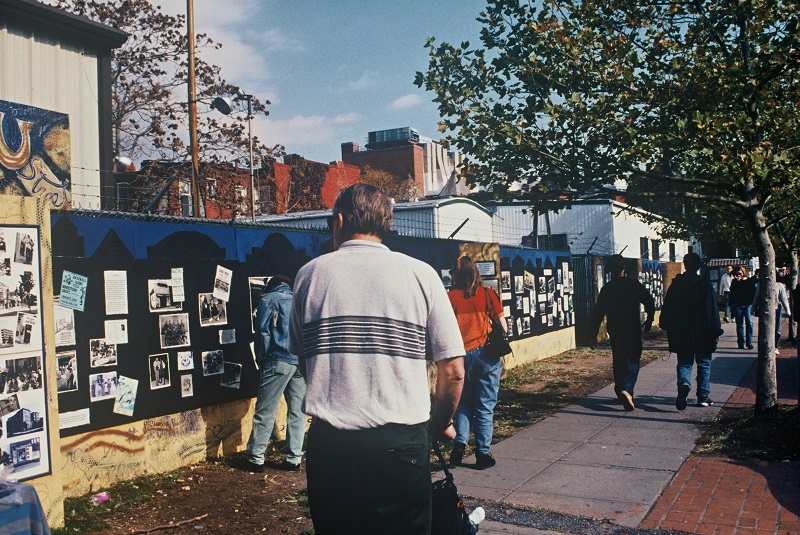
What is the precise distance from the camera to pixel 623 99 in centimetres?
785

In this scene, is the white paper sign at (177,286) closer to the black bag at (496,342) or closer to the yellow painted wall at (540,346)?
the black bag at (496,342)

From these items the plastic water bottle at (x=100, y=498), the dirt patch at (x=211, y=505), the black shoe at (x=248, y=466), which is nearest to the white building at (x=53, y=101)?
the black shoe at (x=248, y=466)

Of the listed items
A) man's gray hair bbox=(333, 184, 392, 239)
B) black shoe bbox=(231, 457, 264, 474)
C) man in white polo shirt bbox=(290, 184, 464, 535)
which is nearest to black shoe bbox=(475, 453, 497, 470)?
black shoe bbox=(231, 457, 264, 474)

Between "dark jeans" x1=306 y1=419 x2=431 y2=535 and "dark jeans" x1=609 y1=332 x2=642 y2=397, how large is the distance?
7226 mm

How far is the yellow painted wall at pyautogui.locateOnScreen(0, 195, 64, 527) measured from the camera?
486 centimetres

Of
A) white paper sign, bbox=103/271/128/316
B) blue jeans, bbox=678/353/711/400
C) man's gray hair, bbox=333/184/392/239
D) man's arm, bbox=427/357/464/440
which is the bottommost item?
blue jeans, bbox=678/353/711/400

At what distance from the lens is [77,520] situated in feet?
17.3

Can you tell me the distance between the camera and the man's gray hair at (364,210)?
2809 mm

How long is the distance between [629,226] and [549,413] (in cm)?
2879

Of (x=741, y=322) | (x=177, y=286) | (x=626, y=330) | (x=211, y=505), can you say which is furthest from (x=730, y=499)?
(x=741, y=322)

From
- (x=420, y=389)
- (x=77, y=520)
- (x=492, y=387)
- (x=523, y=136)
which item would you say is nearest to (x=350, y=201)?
(x=420, y=389)

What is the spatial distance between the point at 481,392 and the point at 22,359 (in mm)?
3896

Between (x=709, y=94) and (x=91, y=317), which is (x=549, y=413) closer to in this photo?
(x=709, y=94)

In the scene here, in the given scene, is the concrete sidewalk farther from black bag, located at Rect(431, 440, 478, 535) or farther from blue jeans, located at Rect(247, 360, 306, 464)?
black bag, located at Rect(431, 440, 478, 535)
